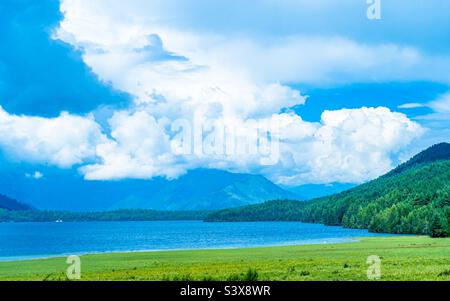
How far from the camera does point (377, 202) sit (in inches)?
7697
